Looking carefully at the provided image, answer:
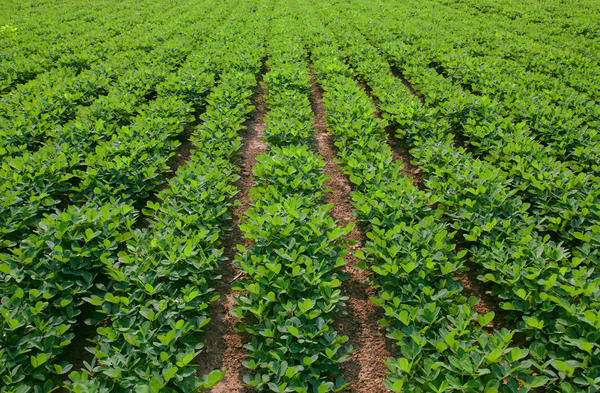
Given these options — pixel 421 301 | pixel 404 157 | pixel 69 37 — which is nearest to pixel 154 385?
pixel 421 301

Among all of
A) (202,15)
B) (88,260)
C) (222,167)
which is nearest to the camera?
(88,260)

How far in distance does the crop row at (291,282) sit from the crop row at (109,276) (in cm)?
46

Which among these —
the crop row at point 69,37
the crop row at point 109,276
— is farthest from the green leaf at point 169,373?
the crop row at point 69,37

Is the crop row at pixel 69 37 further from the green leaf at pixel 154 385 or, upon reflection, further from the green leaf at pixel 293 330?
the green leaf at pixel 293 330

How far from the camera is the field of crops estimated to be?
2.36 meters

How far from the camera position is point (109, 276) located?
3061mm

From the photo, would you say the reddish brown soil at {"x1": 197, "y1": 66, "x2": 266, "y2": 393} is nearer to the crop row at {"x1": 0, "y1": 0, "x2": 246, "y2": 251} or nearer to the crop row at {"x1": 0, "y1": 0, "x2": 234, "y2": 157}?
the crop row at {"x1": 0, "y1": 0, "x2": 246, "y2": 251}

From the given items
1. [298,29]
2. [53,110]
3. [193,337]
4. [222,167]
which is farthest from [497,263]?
[298,29]

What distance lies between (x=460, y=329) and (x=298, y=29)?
13.2m

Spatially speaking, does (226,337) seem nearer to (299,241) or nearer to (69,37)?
(299,241)

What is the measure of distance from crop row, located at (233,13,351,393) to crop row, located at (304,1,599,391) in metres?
1.42

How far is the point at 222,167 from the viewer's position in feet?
14.8

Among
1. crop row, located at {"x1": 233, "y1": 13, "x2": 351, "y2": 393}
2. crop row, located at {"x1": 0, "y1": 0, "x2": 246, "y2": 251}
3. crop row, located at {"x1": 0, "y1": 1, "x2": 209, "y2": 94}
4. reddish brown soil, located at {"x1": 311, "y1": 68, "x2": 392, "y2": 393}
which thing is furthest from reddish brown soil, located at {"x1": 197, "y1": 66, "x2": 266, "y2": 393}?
crop row, located at {"x1": 0, "y1": 1, "x2": 209, "y2": 94}

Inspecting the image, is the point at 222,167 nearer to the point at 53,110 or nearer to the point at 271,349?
the point at 271,349
